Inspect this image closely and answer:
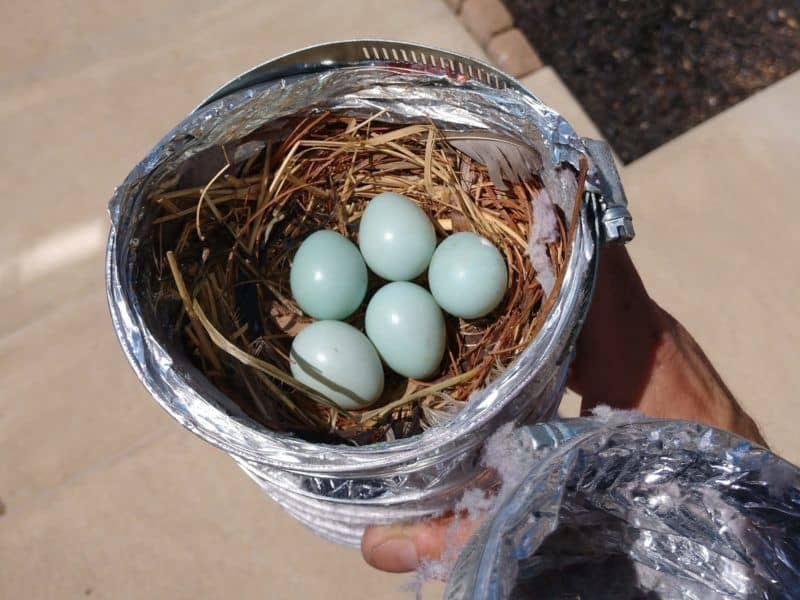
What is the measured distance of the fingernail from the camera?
2.10 ft

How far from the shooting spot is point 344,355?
0.67 metres

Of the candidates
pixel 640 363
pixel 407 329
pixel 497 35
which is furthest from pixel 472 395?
pixel 497 35

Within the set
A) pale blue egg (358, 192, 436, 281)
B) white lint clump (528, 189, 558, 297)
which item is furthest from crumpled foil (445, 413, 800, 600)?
pale blue egg (358, 192, 436, 281)

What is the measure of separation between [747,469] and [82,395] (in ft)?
2.69

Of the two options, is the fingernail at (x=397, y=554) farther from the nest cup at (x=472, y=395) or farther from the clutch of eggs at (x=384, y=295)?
the clutch of eggs at (x=384, y=295)

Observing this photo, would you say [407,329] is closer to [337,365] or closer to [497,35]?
[337,365]

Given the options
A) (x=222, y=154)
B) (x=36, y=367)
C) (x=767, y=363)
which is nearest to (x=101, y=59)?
(x=36, y=367)

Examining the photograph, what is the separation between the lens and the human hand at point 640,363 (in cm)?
71

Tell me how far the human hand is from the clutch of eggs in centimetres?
12

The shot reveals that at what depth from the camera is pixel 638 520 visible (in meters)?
0.53

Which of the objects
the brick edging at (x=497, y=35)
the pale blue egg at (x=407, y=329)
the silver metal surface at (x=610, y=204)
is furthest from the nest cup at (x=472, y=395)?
the brick edging at (x=497, y=35)

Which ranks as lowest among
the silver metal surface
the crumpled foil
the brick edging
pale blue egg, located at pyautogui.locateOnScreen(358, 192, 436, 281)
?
the crumpled foil

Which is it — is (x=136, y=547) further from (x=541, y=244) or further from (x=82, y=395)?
(x=541, y=244)

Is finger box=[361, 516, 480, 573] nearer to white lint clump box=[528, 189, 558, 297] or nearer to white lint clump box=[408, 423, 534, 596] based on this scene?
white lint clump box=[408, 423, 534, 596]
